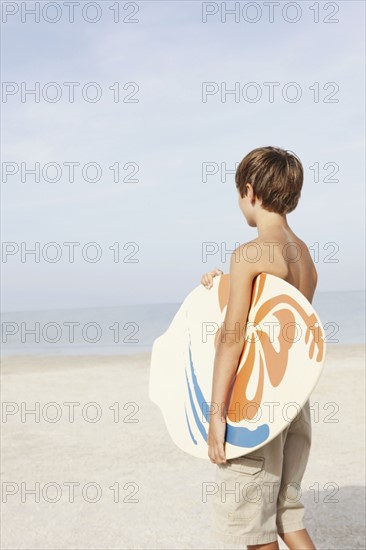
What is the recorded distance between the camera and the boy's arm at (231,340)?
8.16 ft

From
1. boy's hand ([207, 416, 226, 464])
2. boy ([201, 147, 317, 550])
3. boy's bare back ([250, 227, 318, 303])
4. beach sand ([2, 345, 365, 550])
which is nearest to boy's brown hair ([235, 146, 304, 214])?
boy ([201, 147, 317, 550])

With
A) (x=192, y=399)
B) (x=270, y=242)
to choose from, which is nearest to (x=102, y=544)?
(x=192, y=399)

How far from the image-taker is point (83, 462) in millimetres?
5949

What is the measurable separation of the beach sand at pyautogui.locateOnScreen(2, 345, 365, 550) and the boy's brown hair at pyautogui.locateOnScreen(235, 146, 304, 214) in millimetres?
2132

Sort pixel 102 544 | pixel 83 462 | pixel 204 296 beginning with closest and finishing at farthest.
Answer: pixel 204 296, pixel 102 544, pixel 83 462

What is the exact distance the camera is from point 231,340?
2.51 m

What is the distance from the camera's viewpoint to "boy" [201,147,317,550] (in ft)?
8.20

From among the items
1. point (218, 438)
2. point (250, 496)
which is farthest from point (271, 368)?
point (250, 496)

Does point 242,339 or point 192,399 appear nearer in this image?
point 242,339

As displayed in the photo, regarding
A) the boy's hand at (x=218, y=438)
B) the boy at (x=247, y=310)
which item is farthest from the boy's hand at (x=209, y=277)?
the boy's hand at (x=218, y=438)

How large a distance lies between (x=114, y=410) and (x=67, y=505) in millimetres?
3316

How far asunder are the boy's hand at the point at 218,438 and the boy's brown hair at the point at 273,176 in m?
0.78

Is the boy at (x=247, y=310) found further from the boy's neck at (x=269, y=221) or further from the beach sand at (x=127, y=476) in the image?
the beach sand at (x=127, y=476)

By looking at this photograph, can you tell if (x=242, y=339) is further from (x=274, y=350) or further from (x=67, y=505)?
(x=67, y=505)
